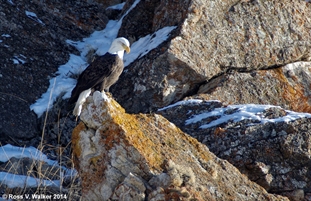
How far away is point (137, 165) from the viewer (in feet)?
16.7

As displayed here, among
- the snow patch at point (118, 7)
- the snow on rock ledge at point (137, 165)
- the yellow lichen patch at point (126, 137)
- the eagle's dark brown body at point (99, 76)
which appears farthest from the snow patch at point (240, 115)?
the snow patch at point (118, 7)

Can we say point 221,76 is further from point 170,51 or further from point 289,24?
point 289,24

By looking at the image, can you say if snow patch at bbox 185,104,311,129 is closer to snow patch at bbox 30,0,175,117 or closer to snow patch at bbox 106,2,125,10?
snow patch at bbox 30,0,175,117

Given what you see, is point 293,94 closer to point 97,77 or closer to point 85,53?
point 97,77

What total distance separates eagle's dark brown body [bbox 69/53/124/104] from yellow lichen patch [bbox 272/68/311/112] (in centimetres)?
299

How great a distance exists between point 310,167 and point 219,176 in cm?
172

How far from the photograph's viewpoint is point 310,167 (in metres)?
6.86

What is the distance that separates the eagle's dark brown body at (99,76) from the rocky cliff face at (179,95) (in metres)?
0.84

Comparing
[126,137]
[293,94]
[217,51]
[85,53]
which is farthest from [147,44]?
[126,137]

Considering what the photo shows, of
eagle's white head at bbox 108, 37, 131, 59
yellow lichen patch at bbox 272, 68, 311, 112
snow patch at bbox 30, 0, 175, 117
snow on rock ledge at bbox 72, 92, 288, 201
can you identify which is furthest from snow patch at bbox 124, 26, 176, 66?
snow on rock ledge at bbox 72, 92, 288, 201

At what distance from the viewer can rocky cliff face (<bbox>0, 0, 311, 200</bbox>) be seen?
17.1 ft

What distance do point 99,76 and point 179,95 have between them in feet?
5.98

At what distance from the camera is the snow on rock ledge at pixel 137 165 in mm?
4973

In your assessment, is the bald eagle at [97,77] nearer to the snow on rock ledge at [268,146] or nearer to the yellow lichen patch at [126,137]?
the snow on rock ledge at [268,146]
